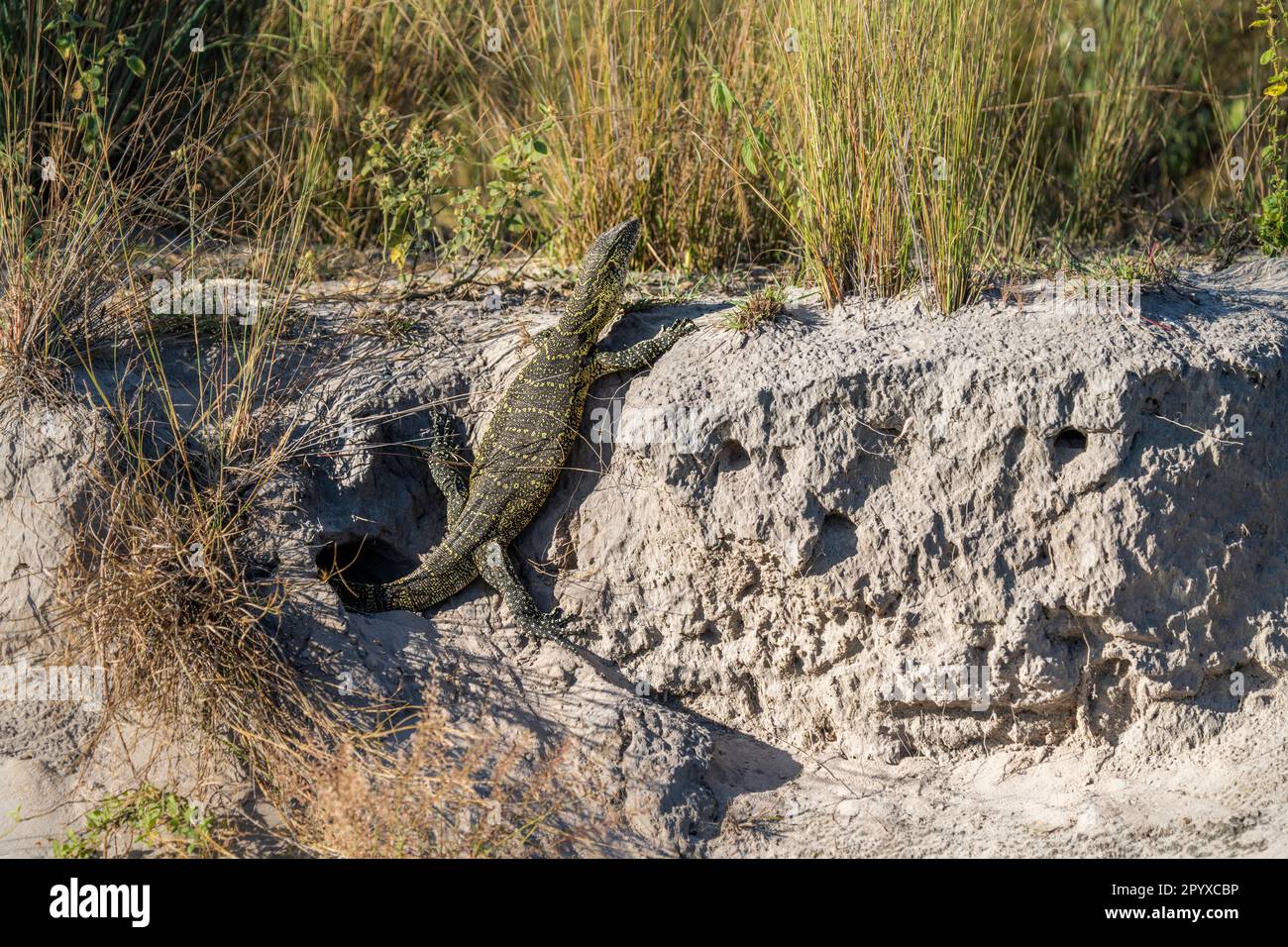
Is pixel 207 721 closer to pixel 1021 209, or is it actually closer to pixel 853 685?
pixel 853 685

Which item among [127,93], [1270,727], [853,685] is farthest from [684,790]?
[127,93]

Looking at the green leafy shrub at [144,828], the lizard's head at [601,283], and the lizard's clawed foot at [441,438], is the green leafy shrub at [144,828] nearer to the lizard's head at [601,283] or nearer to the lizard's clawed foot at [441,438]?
the lizard's clawed foot at [441,438]

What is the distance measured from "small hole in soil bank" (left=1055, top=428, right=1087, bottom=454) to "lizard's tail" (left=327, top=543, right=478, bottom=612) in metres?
2.74

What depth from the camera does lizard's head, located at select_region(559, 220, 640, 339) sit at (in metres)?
5.89

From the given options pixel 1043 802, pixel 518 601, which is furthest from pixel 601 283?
pixel 1043 802

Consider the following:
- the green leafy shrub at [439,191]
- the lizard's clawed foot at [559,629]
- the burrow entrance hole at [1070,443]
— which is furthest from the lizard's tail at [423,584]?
the burrow entrance hole at [1070,443]

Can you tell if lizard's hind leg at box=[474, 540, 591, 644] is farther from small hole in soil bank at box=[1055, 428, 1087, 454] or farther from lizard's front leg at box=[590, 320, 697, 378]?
small hole in soil bank at box=[1055, 428, 1087, 454]

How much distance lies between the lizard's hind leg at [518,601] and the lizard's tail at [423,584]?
0.09 metres

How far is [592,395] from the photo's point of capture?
5.86 metres

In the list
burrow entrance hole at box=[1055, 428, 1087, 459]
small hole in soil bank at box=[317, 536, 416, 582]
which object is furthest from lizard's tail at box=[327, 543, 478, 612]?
burrow entrance hole at box=[1055, 428, 1087, 459]

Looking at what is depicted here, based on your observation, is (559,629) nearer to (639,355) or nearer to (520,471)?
(520,471)

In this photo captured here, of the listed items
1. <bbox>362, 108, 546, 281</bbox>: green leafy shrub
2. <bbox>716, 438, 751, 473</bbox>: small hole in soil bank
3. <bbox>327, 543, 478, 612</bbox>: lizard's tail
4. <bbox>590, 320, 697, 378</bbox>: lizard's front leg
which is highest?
<bbox>362, 108, 546, 281</bbox>: green leafy shrub

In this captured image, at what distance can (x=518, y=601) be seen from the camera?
572 cm

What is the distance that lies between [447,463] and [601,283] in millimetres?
1174
